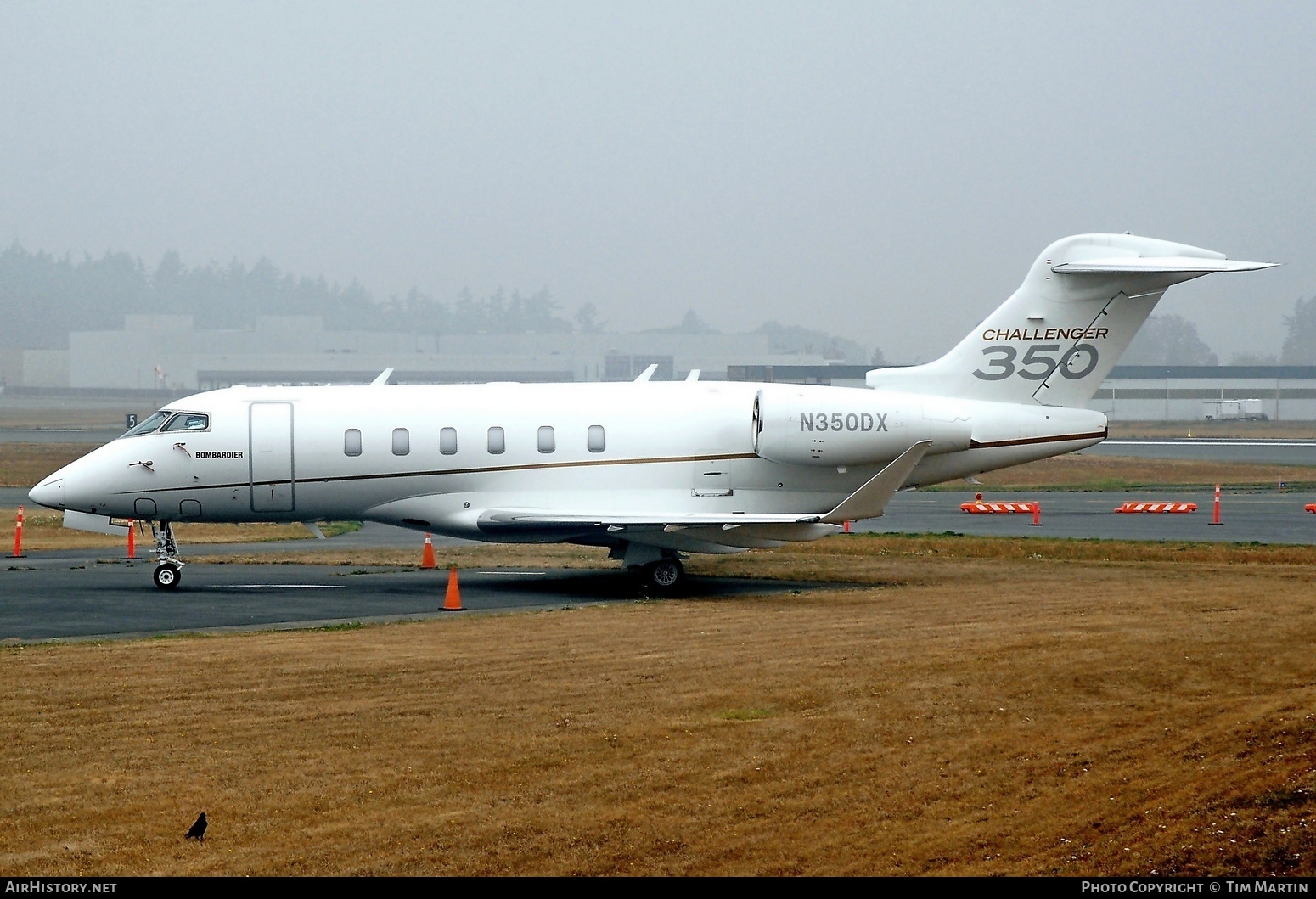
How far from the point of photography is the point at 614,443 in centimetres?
2061

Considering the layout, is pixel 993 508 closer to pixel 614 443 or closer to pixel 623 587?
pixel 623 587

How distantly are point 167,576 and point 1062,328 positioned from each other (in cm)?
1436

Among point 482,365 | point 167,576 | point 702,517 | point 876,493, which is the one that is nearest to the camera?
point 876,493

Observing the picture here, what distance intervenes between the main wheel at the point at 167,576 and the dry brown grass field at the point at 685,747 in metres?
5.33

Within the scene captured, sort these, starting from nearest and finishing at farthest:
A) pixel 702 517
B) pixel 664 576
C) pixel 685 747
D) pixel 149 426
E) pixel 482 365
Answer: pixel 685 747 → pixel 702 517 → pixel 664 576 → pixel 149 426 → pixel 482 365

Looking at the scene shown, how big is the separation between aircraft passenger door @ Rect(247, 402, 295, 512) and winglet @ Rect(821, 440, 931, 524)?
833 centimetres

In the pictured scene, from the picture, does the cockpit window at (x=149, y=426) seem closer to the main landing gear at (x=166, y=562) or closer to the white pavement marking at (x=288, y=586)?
the main landing gear at (x=166, y=562)

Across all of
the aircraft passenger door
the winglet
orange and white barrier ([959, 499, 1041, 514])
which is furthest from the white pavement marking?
orange and white barrier ([959, 499, 1041, 514])

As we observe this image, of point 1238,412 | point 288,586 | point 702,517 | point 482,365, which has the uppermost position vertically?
point 482,365

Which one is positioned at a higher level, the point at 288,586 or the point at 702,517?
the point at 702,517

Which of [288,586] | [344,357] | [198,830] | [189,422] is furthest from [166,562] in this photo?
[344,357]

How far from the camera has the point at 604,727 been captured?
10273 millimetres

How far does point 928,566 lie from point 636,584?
5.18m

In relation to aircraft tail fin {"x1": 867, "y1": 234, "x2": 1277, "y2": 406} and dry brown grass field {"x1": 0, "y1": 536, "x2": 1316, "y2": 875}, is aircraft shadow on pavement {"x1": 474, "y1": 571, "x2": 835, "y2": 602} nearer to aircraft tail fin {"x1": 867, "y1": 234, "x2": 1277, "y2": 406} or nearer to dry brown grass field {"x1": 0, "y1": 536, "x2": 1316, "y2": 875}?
dry brown grass field {"x1": 0, "y1": 536, "x2": 1316, "y2": 875}
